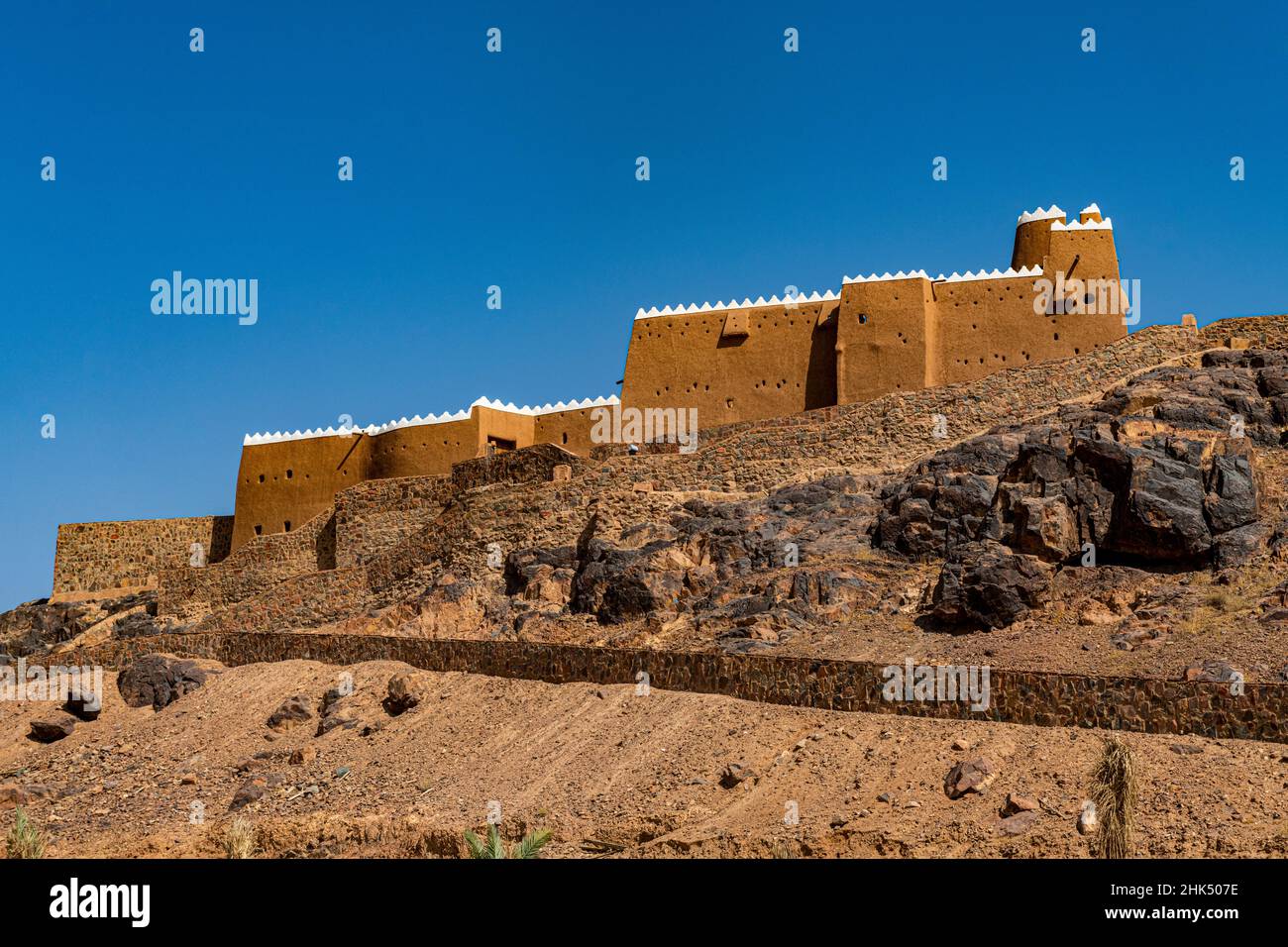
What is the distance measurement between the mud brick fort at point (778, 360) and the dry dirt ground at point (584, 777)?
9207 millimetres

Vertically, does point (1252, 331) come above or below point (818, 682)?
above

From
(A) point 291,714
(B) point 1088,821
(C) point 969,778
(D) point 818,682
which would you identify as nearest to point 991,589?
(D) point 818,682

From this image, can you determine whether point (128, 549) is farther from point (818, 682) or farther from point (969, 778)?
point (969, 778)

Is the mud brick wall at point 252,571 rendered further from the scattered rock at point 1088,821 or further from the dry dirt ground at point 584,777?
the scattered rock at point 1088,821

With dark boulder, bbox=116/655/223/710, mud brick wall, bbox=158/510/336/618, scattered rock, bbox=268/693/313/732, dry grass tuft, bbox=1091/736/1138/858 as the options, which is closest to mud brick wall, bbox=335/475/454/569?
mud brick wall, bbox=158/510/336/618

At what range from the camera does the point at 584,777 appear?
1722 centimetres

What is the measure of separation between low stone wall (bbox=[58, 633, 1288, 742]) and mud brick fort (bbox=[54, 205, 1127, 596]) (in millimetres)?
7134

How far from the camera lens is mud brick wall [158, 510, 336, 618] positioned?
33.4m

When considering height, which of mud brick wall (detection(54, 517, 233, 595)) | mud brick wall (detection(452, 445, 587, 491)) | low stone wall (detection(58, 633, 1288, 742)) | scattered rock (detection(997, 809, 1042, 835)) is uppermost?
mud brick wall (detection(452, 445, 587, 491))

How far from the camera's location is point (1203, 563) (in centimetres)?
1956


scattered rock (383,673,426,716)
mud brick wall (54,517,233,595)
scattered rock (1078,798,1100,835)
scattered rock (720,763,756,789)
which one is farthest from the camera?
mud brick wall (54,517,233,595)

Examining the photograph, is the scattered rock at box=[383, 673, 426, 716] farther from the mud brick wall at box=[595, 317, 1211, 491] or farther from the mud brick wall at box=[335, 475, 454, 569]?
the mud brick wall at box=[335, 475, 454, 569]

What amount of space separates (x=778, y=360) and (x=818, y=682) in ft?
49.5
